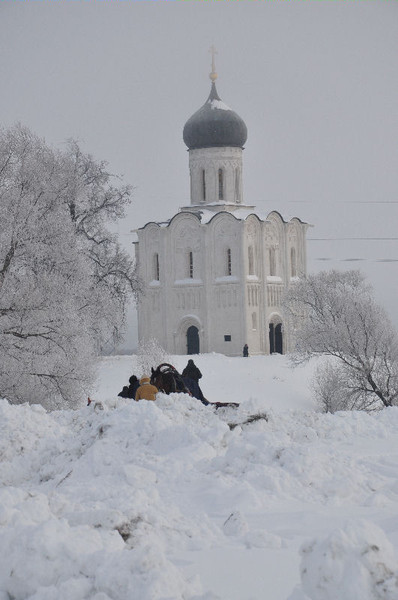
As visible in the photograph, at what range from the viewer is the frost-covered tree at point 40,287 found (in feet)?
66.3

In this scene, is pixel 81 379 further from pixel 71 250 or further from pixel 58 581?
pixel 58 581

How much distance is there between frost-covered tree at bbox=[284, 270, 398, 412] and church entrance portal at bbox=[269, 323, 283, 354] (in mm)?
8522

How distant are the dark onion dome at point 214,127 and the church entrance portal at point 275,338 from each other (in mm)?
8286

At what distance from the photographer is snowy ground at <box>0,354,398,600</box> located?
5.18 m

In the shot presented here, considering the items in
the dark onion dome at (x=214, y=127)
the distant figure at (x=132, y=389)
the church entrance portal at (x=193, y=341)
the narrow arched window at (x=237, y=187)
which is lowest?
the distant figure at (x=132, y=389)

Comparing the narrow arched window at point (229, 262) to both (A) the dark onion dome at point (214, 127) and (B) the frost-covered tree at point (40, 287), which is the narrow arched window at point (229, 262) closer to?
(A) the dark onion dome at point (214, 127)

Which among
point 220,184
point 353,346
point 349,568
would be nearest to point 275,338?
point 220,184

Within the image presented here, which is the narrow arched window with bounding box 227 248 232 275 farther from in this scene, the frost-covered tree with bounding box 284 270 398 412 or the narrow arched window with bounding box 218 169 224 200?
the frost-covered tree with bounding box 284 270 398 412

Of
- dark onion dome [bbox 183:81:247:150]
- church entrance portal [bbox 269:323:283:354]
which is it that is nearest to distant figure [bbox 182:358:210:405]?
church entrance portal [bbox 269:323:283:354]

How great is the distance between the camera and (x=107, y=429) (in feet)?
33.8

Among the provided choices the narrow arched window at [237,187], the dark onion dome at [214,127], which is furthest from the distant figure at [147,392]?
the narrow arched window at [237,187]

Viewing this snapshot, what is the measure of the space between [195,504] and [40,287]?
13.0 meters

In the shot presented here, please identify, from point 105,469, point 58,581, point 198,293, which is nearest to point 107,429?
point 105,469

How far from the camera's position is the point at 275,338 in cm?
4691
